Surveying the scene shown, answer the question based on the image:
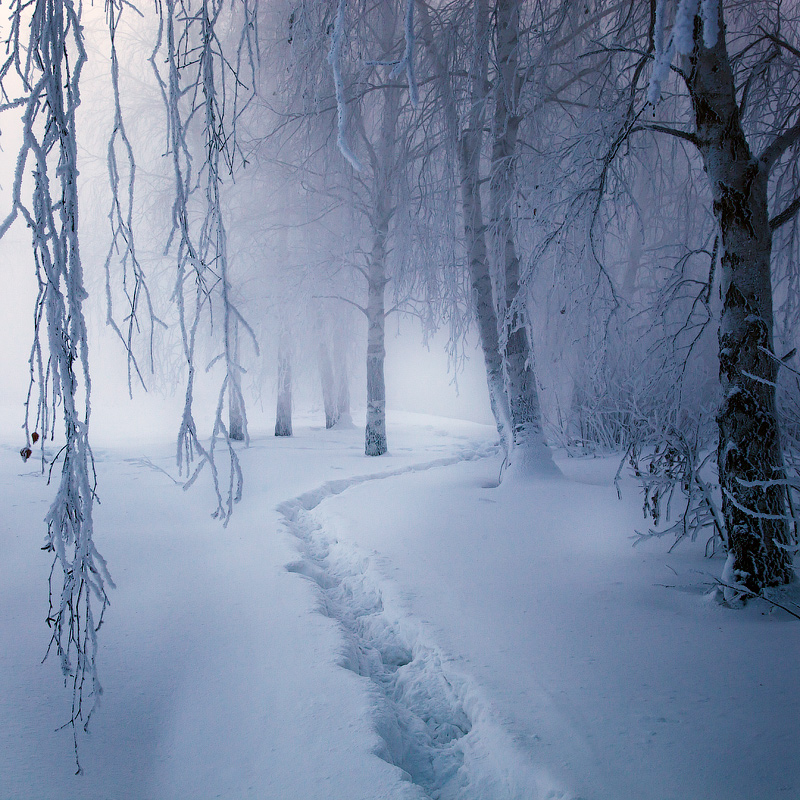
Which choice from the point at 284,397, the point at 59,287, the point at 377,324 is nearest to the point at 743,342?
the point at 59,287

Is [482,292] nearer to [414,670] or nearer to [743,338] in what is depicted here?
[743,338]

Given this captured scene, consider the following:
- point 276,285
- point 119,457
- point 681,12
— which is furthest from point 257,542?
point 276,285

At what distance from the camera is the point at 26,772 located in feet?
4.95

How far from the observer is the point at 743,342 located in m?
2.38

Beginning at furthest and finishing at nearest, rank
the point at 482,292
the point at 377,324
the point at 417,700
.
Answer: the point at 377,324
the point at 482,292
the point at 417,700

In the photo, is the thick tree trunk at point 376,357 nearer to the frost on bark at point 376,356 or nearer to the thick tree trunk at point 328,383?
the frost on bark at point 376,356

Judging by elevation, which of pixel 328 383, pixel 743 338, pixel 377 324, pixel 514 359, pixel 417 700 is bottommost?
pixel 417 700

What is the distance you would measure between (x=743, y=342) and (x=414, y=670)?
206cm

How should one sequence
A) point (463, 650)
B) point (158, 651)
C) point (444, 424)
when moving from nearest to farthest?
point (463, 650), point (158, 651), point (444, 424)

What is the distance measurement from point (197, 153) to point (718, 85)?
11465 mm

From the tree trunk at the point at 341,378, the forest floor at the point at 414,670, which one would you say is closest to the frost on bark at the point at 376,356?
the tree trunk at the point at 341,378

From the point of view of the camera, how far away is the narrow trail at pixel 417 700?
157cm

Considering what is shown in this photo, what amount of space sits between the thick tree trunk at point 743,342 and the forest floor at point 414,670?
0.27m

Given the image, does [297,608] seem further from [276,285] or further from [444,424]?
[444,424]
